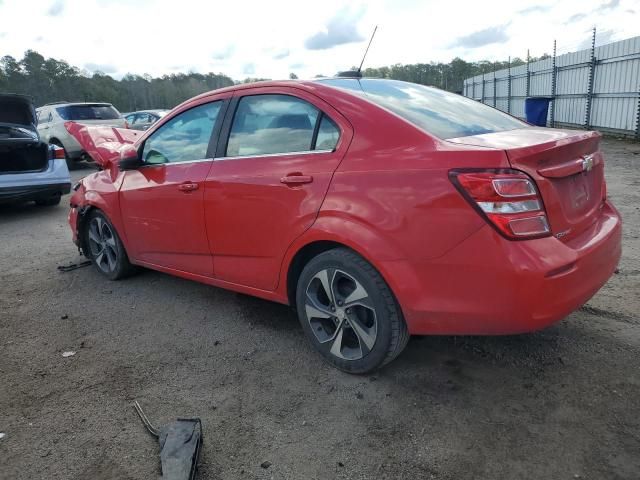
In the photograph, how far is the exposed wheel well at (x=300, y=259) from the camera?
2854 millimetres

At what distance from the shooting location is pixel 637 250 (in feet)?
14.7

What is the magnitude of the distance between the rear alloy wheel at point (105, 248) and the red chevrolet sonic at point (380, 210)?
0.87 meters

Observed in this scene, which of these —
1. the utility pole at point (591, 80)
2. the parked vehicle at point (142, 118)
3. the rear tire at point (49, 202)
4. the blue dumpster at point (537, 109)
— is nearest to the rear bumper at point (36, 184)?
the rear tire at point (49, 202)

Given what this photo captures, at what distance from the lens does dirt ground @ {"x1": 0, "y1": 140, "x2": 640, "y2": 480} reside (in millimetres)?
2207

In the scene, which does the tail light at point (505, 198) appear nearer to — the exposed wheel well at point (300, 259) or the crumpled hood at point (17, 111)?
the exposed wheel well at point (300, 259)

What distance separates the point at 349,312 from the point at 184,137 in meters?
1.92

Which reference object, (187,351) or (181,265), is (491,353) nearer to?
(187,351)

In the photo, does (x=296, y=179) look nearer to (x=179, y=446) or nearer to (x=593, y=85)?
(x=179, y=446)

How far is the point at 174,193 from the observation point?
3631 millimetres

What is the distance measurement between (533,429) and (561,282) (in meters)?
0.70

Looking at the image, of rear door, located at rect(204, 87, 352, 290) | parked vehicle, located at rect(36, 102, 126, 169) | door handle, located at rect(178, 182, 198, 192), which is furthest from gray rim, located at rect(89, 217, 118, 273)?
parked vehicle, located at rect(36, 102, 126, 169)

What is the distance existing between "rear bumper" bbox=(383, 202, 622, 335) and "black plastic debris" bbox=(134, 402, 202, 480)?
1183 millimetres

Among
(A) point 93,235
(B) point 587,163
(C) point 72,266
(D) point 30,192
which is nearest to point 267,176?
(B) point 587,163

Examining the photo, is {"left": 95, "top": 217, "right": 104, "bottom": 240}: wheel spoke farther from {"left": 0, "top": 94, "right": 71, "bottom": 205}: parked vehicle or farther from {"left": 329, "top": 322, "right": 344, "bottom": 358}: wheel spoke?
{"left": 0, "top": 94, "right": 71, "bottom": 205}: parked vehicle
